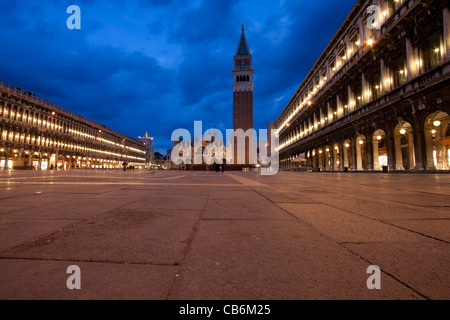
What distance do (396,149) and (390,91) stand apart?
4.69 meters

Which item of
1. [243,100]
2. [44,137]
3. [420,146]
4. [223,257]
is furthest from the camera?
[243,100]

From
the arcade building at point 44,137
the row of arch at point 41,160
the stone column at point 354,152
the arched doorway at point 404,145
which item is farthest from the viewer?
the arcade building at point 44,137

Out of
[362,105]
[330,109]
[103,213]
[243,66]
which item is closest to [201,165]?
[243,66]

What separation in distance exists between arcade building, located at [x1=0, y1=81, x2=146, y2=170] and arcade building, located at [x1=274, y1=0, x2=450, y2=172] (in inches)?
2413

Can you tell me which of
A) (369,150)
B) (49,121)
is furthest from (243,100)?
(49,121)

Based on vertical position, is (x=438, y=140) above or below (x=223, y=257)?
above

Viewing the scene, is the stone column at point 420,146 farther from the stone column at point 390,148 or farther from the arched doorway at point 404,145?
the stone column at point 390,148

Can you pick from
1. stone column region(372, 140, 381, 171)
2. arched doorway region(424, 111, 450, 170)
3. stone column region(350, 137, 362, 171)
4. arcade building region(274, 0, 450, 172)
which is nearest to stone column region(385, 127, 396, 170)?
arcade building region(274, 0, 450, 172)

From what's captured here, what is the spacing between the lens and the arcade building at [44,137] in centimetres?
4759

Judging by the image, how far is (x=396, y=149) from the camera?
1812 cm

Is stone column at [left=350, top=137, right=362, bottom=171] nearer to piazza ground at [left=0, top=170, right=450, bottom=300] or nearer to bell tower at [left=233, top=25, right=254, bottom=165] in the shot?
piazza ground at [left=0, top=170, right=450, bottom=300]

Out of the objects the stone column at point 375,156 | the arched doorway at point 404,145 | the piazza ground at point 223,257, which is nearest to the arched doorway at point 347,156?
the stone column at point 375,156

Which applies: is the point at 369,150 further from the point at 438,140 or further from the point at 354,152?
the point at 438,140

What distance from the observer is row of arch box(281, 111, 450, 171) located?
1531 centimetres
